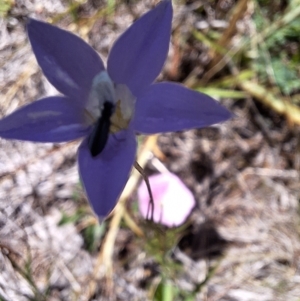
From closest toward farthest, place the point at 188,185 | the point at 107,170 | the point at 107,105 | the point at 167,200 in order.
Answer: the point at 107,170 → the point at 107,105 → the point at 167,200 → the point at 188,185

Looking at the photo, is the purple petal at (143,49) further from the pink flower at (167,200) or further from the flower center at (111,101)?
the pink flower at (167,200)

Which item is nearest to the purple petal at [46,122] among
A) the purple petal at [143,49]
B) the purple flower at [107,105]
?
the purple flower at [107,105]

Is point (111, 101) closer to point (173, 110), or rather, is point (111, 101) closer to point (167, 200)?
point (173, 110)

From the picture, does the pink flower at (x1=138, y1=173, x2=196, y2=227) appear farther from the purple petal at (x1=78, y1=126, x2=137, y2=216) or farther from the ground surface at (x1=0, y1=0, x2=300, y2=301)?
the purple petal at (x1=78, y1=126, x2=137, y2=216)

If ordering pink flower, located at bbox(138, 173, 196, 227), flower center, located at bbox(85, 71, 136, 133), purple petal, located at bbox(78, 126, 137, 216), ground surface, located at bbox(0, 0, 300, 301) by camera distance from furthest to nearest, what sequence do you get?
ground surface, located at bbox(0, 0, 300, 301) < pink flower, located at bbox(138, 173, 196, 227) < flower center, located at bbox(85, 71, 136, 133) < purple petal, located at bbox(78, 126, 137, 216)

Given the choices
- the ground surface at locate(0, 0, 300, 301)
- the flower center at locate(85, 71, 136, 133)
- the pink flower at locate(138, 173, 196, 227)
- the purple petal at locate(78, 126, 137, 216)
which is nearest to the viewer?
the purple petal at locate(78, 126, 137, 216)

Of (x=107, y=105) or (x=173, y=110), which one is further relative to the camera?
(x=107, y=105)

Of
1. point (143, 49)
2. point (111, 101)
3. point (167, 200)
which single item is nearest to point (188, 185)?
point (167, 200)

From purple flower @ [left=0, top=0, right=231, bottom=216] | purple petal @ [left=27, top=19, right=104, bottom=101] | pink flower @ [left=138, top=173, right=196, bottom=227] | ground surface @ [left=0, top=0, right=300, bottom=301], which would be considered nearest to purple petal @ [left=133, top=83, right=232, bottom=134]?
purple flower @ [left=0, top=0, right=231, bottom=216]
